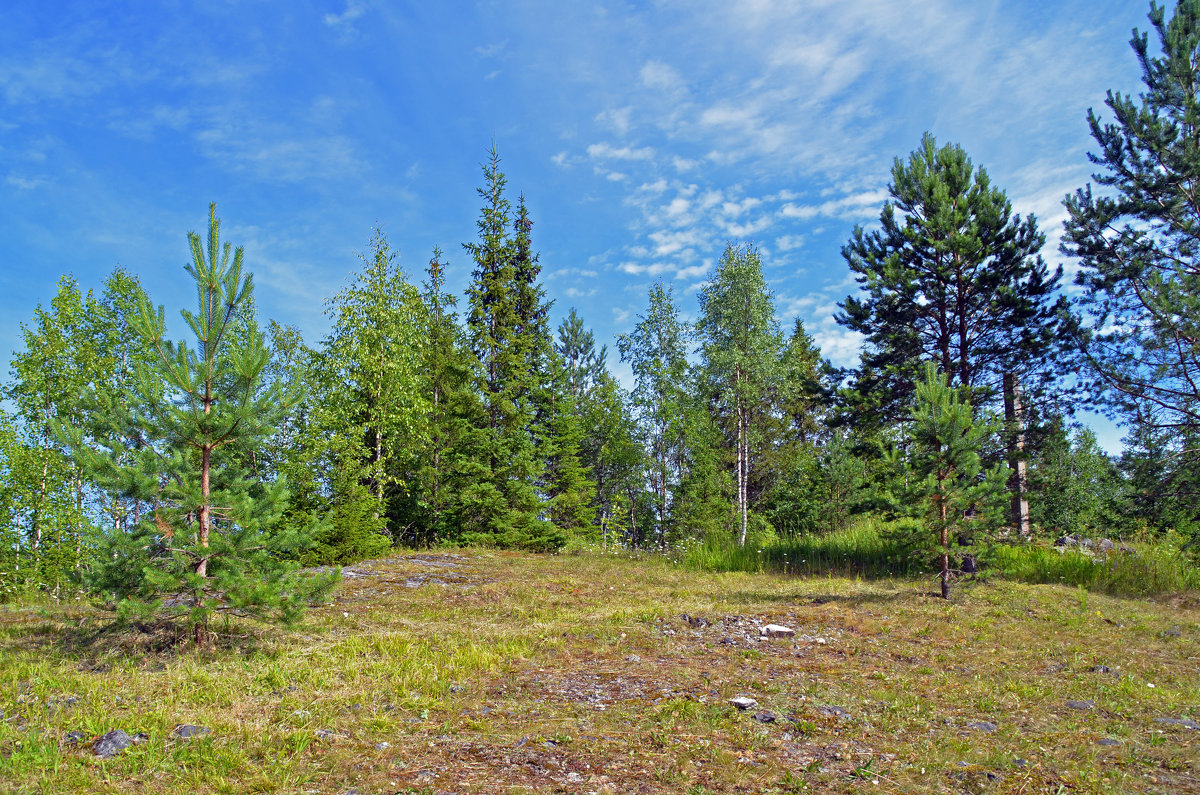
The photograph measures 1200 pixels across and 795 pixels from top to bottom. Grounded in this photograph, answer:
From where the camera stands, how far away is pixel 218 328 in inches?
276

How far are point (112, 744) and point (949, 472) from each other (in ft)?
37.3

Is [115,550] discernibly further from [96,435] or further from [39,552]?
[39,552]

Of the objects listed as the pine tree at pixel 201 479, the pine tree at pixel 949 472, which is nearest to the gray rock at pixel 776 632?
the pine tree at pixel 949 472

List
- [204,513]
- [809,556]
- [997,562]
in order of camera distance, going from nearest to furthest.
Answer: [204,513] → [997,562] → [809,556]

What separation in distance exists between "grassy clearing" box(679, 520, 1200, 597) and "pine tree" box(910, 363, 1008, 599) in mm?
630

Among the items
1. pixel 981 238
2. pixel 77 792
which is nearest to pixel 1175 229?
pixel 981 238

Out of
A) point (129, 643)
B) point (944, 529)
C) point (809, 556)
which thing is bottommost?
point (809, 556)

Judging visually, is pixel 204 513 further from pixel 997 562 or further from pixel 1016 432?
pixel 1016 432

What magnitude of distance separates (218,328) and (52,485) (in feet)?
40.1

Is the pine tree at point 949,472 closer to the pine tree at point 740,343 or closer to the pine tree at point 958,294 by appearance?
the pine tree at point 958,294

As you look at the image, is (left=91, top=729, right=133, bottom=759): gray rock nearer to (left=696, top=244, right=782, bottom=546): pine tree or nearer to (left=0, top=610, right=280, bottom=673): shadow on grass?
(left=0, top=610, right=280, bottom=673): shadow on grass

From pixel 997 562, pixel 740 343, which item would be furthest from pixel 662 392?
pixel 997 562

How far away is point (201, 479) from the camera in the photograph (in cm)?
689

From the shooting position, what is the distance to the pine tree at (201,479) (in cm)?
604
